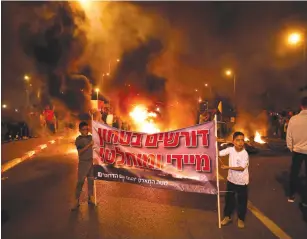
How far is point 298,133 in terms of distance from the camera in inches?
204

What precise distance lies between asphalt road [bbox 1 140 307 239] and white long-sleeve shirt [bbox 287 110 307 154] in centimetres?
91

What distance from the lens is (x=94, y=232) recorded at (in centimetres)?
386

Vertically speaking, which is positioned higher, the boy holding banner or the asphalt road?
the boy holding banner

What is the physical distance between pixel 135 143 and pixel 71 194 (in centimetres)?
190

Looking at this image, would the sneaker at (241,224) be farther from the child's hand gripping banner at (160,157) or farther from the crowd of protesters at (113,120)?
the crowd of protesters at (113,120)

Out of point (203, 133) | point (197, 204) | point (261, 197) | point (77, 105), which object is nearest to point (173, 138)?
point (203, 133)

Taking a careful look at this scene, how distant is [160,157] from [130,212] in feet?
3.05

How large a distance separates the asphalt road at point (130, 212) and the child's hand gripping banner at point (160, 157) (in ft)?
1.58

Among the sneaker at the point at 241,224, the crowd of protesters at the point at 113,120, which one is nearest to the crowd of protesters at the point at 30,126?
the crowd of protesters at the point at 113,120

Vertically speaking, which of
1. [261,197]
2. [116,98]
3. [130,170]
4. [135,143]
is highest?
[116,98]

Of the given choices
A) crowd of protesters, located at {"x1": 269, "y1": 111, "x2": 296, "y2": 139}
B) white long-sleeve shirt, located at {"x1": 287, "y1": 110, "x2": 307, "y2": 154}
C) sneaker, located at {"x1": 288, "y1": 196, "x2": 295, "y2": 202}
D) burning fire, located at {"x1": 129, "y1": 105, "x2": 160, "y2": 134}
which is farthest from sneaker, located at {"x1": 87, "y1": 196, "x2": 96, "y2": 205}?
burning fire, located at {"x1": 129, "y1": 105, "x2": 160, "y2": 134}

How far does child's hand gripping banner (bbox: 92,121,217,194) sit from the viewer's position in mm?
4246

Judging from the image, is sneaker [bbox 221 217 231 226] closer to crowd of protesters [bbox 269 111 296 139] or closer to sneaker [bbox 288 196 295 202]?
sneaker [bbox 288 196 295 202]

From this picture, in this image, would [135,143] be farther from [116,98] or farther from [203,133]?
[116,98]
